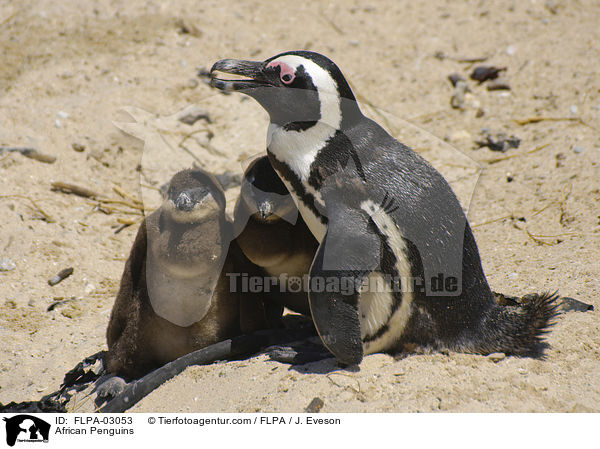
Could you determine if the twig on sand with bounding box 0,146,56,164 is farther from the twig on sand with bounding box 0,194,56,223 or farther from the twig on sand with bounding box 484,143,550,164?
the twig on sand with bounding box 484,143,550,164

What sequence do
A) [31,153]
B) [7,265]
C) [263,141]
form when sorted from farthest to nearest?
[263,141]
[31,153]
[7,265]

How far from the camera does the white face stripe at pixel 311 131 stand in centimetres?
218

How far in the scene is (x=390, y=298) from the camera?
2.20 meters

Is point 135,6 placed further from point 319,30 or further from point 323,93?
point 323,93

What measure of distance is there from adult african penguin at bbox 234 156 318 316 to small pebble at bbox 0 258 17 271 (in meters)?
1.51

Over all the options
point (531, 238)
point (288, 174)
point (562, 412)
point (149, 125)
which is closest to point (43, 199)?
point (149, 125)

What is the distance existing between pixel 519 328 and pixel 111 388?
1.56 metres

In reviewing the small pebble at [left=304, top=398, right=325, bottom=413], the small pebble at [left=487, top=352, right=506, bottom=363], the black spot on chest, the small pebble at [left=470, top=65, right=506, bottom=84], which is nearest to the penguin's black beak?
the black spot on chest

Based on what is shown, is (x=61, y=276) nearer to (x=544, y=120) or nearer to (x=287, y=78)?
(x=287, y=78)

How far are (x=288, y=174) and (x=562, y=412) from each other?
1201mm

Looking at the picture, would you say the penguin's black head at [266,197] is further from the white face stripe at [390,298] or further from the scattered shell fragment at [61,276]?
the scattered shell fragment at [61,276]
